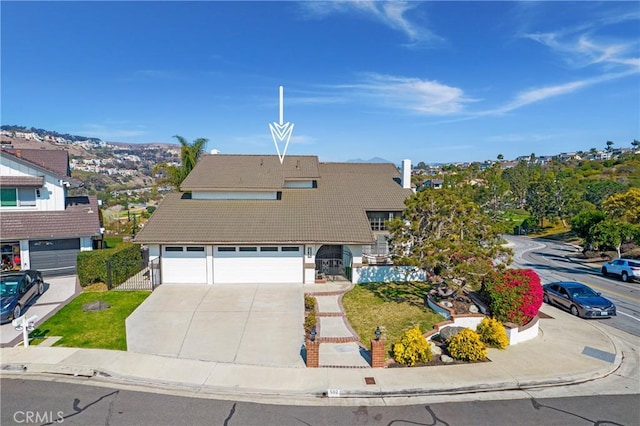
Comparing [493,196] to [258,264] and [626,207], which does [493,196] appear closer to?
[626,207]

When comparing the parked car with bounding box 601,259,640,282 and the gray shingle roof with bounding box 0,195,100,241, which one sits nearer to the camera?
the gray shingle roof with bounding box 0,195,100,241

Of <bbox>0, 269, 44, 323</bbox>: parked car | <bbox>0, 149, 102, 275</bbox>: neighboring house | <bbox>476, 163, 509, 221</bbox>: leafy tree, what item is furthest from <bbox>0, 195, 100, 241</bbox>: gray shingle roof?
<bbox>476, 163, 509, 221</bbox>: leafy tree

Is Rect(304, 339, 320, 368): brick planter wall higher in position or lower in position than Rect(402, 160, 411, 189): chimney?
lower

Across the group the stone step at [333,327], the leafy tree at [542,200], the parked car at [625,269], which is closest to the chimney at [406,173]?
the parked car at [625,269]

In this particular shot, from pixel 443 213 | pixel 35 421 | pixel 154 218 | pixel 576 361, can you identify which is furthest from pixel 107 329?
pixel 576 361

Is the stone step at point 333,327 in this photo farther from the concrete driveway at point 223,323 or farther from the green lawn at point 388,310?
the concrete driveway at point 223,323

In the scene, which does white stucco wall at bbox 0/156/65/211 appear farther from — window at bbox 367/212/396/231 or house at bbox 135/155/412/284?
window at bbox 367/212/396/231

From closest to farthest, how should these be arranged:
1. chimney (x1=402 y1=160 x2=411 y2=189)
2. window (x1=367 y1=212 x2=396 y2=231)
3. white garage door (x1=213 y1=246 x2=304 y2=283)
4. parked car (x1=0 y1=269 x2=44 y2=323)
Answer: parked car (x1=0 y1=269 x2=44 y2=323) → white garage door (x1=213 y1=246 x2=304 y2=283) → window (x1=367 y1=212 x2=396 y2=231) → chimney (x1=402 y1=160 x2=411 y2=189)
